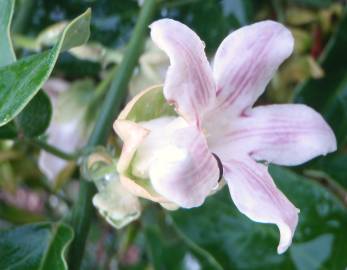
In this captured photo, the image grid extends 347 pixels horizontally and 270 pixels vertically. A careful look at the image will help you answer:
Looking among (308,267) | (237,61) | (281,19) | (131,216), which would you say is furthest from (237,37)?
(281,19)

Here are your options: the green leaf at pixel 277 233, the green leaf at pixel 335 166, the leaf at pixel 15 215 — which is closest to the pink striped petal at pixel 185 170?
the green leaf at pixel 277 233

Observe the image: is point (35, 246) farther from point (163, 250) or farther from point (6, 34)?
point (163, 250)

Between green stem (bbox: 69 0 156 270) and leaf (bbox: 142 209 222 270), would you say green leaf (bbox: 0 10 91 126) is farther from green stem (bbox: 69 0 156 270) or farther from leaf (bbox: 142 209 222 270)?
leaf (bbox: 142 209 222 270)

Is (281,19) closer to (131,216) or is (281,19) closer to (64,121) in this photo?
(64,121)

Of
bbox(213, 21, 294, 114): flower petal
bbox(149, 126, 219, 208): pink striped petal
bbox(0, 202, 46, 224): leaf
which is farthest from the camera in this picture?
bbox(0, 202, 46, 224): leaf

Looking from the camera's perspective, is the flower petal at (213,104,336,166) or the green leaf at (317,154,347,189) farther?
the green leaf at (317,154,347,189)

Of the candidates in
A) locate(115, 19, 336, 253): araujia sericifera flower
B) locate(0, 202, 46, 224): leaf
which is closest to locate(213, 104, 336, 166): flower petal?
locate(115, 19, 336, 253): araujia sericifera flower

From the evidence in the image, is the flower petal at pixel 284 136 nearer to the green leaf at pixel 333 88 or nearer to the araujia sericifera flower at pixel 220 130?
the araujia sericifera flower at pixel 220 130
